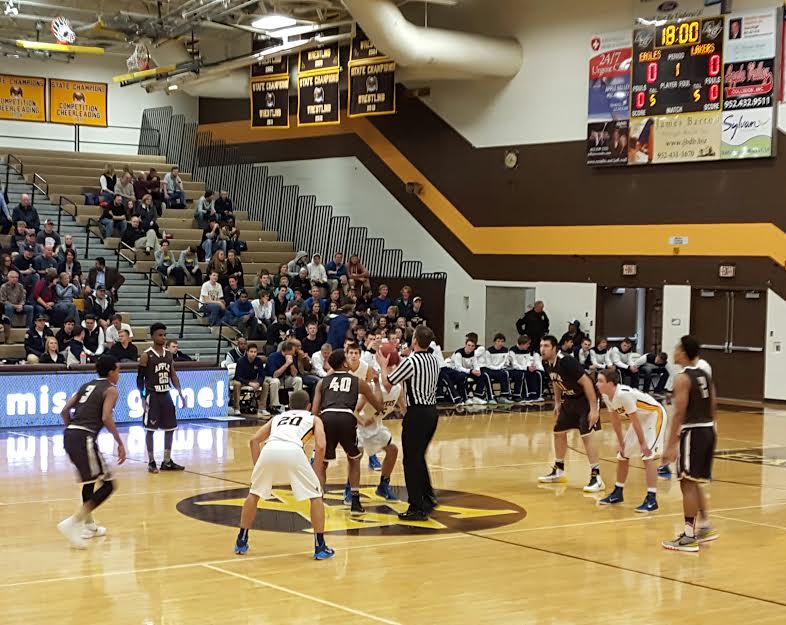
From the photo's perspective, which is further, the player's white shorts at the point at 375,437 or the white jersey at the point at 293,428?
the player's white shorts at the point at 375,437

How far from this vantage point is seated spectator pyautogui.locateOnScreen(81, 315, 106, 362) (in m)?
20.1

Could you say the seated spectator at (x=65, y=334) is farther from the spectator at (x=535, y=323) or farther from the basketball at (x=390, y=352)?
the spectator at (x=535, y=323)

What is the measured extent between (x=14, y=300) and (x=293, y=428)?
1344 centimetres

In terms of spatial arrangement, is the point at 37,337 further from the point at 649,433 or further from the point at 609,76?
the point at 609,76

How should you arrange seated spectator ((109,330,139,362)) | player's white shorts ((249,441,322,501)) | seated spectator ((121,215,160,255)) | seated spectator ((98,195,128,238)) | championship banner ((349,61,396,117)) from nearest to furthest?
player's white shorts ((249,441,322,501))
seated spectator ((109,330,139,362))
championship banner ((349,61,396,117))
seated spectator ((121,215,160,255))
seated spectator ((98,195,128,238))

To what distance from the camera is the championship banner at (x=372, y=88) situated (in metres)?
26.0

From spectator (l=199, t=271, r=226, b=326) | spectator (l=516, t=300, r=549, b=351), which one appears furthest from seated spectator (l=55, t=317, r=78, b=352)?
spectator (l=516, t=300, r=549, b=351)

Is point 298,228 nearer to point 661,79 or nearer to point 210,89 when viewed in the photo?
point 210,89

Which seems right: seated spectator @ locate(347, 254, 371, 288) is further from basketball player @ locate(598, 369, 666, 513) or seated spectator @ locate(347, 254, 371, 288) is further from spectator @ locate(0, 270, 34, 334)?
basketball player @ locate(598, 369, 666, 513)

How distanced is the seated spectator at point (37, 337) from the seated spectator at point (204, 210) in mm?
9750

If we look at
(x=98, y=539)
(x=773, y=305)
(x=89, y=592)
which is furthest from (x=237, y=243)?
(x=89, y=592)

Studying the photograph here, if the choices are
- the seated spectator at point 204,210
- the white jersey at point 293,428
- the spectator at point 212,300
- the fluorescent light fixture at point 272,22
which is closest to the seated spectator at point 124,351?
the spectator at point 212,300

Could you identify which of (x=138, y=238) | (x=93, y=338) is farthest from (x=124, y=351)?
(x=138, y=238)

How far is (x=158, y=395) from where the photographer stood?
14609mm
